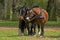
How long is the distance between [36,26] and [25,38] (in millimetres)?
1892

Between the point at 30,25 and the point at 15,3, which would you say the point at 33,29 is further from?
the point at 15,3

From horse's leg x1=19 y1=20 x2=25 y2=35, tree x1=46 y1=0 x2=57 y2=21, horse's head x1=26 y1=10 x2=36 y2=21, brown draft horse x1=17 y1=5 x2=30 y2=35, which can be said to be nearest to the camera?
horse's head x1=26 y1=10 x2=36 y2=21

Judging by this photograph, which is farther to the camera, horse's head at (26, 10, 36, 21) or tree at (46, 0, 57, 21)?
tree at (46, 0, 57, 21)

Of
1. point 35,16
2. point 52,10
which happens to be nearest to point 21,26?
point 35,16

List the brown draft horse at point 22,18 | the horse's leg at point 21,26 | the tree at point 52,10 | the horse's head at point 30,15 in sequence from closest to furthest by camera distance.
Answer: the horse's head at point 30,15, the brown draft horse at point 22,18, the horse's leg at point 21,26, the tree at point 52,10

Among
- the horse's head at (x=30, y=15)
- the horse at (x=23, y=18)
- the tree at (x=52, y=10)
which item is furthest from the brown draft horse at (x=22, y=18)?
the tree at (x=52, y=10)

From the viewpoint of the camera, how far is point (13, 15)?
41.3 m

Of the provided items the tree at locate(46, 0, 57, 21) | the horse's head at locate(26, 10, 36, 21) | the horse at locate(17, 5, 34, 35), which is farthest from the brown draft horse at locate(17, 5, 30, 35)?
the tree at locate(46, 0, 57, 21)

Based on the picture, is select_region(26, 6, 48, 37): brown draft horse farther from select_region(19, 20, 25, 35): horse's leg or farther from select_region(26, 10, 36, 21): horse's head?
select_region(19, 20, 25, 35): horse's leg

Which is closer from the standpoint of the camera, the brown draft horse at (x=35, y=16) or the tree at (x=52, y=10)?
the brown draft horse at (x=35, y=16)

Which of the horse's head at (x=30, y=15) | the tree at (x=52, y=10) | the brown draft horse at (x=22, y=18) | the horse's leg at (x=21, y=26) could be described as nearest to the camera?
the horse's head at (x=30, y=15)

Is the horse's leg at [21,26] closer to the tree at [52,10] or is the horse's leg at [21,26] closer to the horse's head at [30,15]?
the horse's head at [30,15]

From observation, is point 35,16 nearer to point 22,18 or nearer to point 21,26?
point 22,18

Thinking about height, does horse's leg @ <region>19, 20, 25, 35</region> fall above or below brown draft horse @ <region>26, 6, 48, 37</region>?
below
